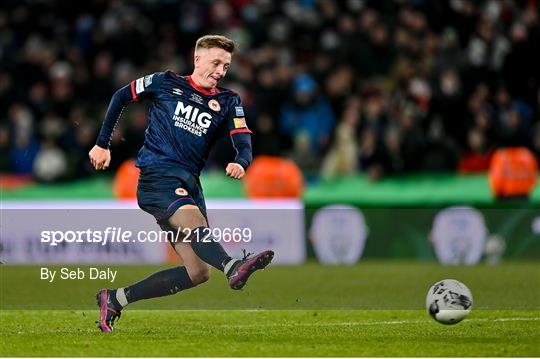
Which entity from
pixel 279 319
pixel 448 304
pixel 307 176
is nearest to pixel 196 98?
pixel 279 319

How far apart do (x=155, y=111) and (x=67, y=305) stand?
2.02 meters

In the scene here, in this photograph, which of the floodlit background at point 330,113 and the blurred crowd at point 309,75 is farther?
the blurred crowd at point 309,75

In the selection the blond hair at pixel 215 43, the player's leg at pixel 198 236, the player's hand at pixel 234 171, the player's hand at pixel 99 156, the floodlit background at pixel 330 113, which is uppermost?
the floodlit background at pixel 330 113

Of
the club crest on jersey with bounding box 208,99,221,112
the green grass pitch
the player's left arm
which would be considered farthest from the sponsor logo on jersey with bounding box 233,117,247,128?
the green grass pitch

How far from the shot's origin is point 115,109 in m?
10.4

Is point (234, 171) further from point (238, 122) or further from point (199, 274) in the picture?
point (199, 274)

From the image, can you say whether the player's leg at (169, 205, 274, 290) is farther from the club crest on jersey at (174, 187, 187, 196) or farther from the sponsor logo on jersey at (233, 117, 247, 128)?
the sponsor logo on jersey at (233, 117, 247, 128)

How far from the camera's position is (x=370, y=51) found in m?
21.7

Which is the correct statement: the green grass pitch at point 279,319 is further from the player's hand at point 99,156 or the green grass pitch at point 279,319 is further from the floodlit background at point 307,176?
the player's hand at point 99,156

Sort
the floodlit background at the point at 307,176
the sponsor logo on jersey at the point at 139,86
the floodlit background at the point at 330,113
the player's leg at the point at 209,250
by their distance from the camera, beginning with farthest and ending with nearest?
the floodlit background at the point at 330,113
the floodlit background at the point at 307,176
the sponsor logo on jersey at the point at 139,86
the player's leg at the point at 209,250

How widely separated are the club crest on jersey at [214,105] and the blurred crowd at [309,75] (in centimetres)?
866

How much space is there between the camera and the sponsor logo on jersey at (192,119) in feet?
34.1

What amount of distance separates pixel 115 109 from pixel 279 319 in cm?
248

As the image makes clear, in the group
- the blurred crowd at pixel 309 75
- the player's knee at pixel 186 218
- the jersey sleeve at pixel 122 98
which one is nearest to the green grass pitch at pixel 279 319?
the player's knee at pixel 186 218
